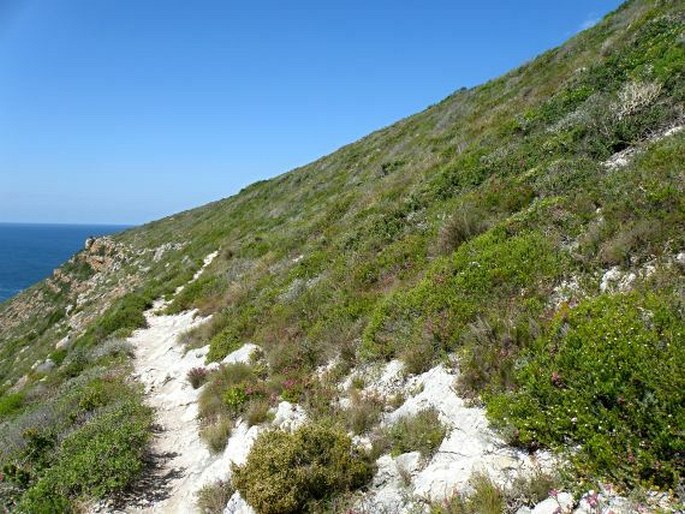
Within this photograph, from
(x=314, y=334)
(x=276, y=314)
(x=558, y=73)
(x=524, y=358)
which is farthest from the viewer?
(x=558, y=73)

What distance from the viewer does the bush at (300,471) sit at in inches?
213

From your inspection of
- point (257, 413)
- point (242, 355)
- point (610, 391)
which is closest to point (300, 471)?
point (257, 413)

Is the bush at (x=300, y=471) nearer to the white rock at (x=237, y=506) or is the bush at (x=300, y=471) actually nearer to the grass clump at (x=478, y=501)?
the white rock at (x=237, y=506)

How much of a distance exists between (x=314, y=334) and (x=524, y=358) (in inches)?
200

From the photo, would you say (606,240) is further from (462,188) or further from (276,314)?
(276,314)

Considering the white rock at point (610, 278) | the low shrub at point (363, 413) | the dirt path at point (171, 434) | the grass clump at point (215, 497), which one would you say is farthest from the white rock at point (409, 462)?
the white rock at point (610, 278)

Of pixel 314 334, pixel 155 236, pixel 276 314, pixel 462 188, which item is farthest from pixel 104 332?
pixel 155 236

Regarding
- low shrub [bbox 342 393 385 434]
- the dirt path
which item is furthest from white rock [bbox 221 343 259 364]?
low shrub [bbox 342 393 385 434]

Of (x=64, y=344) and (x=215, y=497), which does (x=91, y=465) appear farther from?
(x=64, y=344)

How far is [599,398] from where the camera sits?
4.71 meters

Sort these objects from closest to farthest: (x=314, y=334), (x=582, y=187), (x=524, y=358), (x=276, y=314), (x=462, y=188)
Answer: (x=524, y=358) → (x=582, y=187) → (x=314, y=334) → (x=276, y=314) → (x=462, y=188)

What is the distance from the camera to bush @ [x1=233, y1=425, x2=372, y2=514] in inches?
213

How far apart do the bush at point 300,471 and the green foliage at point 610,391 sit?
1.88 m

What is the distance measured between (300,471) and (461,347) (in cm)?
293
